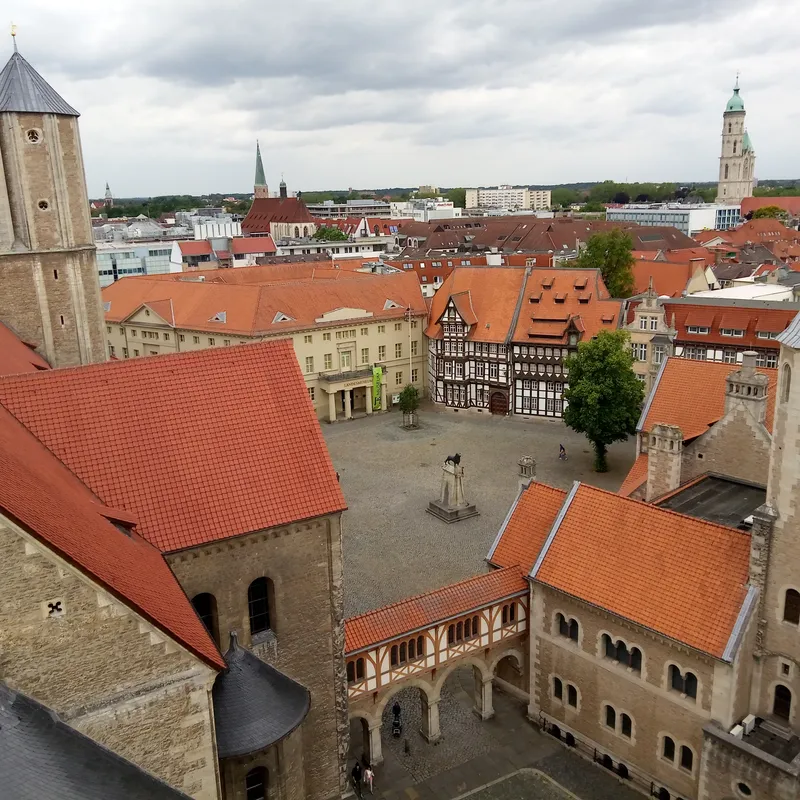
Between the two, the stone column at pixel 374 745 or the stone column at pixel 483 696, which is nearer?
the stone column at pixel 374 745

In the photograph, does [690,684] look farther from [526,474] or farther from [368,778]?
[526,474]

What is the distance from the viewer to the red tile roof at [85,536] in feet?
42.2

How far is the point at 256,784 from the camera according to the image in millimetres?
19484

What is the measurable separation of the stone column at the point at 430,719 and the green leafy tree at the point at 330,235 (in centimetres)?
13023

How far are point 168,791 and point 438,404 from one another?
54796mm

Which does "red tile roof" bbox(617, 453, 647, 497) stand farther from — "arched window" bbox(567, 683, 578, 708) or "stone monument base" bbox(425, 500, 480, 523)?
"stone monument base" bbox(425, 500, 480, 523)

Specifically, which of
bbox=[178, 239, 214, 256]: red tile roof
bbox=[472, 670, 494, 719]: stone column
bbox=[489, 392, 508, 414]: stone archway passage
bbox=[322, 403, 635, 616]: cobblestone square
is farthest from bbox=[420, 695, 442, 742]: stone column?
bbox=[178, 239, 214, 256]: red tile roof

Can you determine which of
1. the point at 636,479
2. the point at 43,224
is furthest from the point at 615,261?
the point at 43,224

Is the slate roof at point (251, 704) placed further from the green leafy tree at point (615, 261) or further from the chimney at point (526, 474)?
the green leafy tree at point (615, 261)

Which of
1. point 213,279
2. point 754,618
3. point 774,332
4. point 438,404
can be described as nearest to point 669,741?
point 754,618

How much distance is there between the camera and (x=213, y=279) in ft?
262

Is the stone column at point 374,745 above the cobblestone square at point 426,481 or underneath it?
above

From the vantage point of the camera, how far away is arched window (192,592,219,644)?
19.0 meters

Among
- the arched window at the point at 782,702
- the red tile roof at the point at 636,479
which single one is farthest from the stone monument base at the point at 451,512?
the arched window at the point at 782,702
